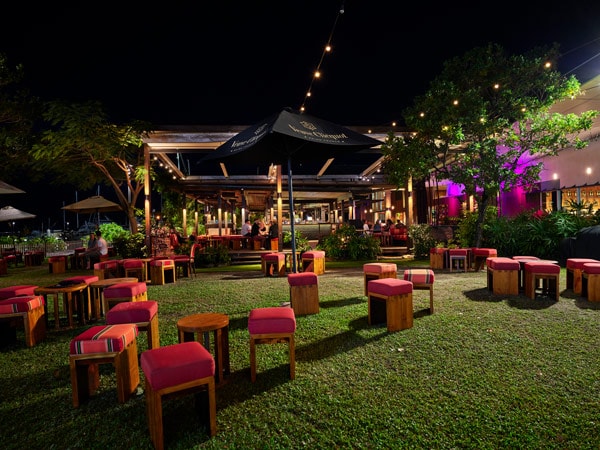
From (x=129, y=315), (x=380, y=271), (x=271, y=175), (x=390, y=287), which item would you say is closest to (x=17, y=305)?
(x=129, y=315)

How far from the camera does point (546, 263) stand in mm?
5730

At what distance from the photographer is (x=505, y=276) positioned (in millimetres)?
6074

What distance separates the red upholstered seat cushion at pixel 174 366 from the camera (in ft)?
7.42

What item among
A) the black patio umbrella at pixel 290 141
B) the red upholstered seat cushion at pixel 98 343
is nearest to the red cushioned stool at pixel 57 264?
the black patio umbrella at pixel 290 141

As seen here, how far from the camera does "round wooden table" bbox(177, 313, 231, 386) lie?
3088mm

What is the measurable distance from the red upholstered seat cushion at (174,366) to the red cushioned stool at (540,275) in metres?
5.55

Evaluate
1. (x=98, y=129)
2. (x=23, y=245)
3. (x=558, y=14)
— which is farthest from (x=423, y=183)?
(x=23, y=245)

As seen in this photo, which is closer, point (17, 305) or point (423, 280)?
point (17, 305)

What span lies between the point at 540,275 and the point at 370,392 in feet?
14.5

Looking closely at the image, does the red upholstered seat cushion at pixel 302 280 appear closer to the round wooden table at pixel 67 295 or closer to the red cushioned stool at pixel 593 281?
the round wooden table at pixel 67 295

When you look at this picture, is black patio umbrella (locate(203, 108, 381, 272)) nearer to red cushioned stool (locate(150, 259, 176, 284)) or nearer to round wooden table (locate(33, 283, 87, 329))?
round wooden table (locate(33, 283, 87, 329))

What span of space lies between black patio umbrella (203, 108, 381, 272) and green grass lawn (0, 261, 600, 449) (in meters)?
2.28

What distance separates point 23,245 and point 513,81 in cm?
2093

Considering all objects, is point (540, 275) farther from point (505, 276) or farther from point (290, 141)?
point (290, 141)
